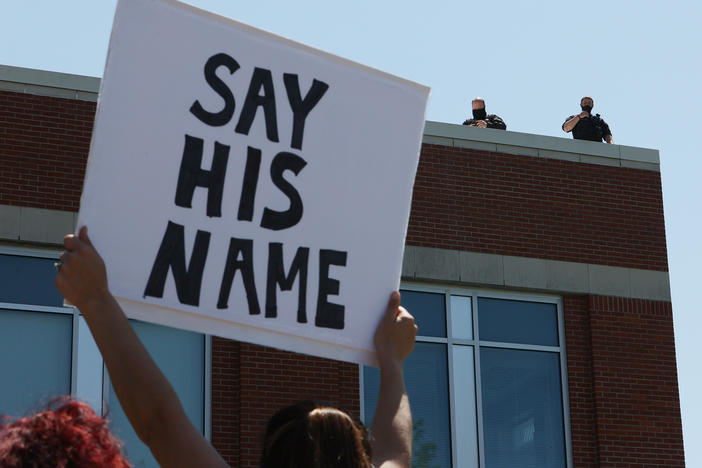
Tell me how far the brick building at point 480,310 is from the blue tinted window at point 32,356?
2 centimetres

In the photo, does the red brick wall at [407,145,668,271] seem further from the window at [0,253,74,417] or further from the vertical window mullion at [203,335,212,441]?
the window at [0,253,74,417]

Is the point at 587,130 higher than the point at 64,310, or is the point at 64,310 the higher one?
the point at 587,130

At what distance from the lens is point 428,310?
14.6 meters

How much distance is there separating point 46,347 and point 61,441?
10629 mm

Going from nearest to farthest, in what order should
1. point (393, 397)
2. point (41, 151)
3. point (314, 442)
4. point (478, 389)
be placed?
point (314, 442) < point (393, 397) < point (41, 151) < point (478, 389)

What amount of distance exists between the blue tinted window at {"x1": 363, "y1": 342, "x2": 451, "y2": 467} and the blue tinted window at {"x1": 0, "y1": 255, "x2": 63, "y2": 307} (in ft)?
12.0

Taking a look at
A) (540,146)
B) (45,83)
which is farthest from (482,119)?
(45,83)

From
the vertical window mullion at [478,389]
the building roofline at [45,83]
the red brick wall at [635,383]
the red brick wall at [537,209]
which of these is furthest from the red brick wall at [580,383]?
the building roofline at [45,83]

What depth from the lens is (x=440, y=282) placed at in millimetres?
14719

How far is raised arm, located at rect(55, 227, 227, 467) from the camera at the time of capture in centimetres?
275

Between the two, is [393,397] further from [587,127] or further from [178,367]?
[587,127]

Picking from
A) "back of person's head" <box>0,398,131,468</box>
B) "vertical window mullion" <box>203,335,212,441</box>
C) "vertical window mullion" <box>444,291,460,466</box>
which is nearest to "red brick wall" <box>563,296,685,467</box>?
"vertical window mullion" <box>444,291,460,466</box>

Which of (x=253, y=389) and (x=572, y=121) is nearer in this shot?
(x=253, y=389)

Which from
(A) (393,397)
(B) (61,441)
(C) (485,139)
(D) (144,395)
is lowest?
(B) (61,441)
